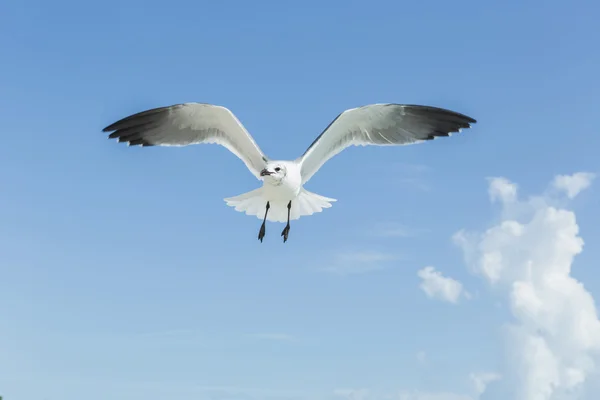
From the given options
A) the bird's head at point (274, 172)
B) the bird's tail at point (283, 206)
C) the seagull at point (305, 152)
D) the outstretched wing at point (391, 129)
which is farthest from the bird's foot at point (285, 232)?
the bird's head at point (274, 172)

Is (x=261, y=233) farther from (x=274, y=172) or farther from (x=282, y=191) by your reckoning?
(x=274, y=172)

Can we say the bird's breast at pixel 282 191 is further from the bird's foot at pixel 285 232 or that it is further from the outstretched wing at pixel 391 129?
the outstretched wing at pixel 391 129

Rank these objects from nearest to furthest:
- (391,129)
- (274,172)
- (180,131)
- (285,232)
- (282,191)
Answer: (274,172) < (282,191) < (285,232) < (180,131) < (391,129)

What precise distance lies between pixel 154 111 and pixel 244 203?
1.53 metres

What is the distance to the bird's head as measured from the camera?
7973 mm

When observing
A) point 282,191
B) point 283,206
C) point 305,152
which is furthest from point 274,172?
point 283,206

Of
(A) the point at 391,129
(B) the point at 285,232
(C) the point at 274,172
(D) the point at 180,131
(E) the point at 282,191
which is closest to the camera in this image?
(C) the point at 274,172

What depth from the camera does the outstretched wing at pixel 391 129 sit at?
8906mm

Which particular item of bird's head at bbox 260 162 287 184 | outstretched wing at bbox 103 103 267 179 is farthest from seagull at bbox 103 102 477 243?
bird's head at bbox 260 162 287 184

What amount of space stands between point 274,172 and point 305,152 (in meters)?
0.77

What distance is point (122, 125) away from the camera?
8.74m

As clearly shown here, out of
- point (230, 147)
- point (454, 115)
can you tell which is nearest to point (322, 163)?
point (230, 147)

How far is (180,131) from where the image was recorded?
877cm

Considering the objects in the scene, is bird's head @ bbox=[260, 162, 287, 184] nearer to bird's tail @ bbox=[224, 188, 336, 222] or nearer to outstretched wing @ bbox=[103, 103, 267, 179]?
outstretched wing @ bbox=[103, 103, 267, 179]
